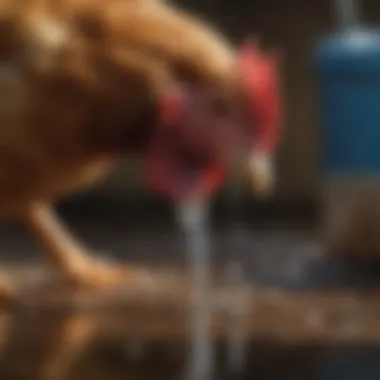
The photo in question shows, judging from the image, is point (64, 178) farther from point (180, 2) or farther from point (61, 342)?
point (180, 2)

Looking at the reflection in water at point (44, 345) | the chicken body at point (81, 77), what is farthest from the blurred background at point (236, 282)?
the chicken body at point (81, 77)

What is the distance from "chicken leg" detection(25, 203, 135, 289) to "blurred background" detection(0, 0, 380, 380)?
1.2 inches

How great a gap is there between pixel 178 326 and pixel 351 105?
33cm

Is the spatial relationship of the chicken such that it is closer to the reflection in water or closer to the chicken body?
the chicken body

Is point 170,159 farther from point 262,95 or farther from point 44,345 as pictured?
point 44,345

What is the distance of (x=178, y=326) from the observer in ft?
2.94

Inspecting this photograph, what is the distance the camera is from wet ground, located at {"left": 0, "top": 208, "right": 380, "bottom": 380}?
764 mm

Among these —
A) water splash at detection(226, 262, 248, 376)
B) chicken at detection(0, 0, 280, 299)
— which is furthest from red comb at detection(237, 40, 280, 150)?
water splash at detection(226, 262, 248, 376)

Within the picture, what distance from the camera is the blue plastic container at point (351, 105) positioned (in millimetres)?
1140

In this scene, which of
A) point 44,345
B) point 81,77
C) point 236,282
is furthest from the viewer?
point 236,282

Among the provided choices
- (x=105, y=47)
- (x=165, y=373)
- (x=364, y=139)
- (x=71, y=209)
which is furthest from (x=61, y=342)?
(x=71, y=209)

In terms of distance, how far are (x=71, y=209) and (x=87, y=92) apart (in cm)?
80

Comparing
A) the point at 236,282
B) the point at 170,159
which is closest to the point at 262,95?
the point at 170,159

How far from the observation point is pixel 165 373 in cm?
75
